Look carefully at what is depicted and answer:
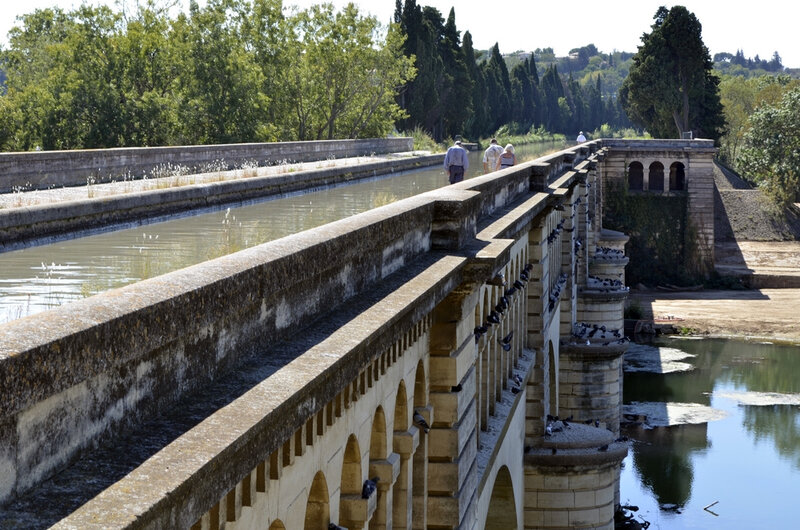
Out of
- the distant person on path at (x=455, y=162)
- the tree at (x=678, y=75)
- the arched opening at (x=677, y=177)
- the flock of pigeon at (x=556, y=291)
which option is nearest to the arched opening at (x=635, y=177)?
the arched opening at (x=677, y=177)

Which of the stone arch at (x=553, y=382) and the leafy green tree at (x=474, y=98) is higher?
the leafy green tree at (x=474, y=98)

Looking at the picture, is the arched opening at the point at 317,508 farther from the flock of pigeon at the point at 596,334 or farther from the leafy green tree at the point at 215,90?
the leafy green tree at the point at 215,90

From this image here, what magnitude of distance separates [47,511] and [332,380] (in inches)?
83.0

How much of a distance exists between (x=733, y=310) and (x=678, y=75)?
25023 millimetres

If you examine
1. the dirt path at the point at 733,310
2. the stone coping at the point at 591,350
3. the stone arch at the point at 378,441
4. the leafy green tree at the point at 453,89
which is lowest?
the dirt path at the point at 733,310

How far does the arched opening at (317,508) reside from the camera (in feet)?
18.0

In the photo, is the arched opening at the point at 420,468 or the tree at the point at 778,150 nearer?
the arched opening at the point at 420,468

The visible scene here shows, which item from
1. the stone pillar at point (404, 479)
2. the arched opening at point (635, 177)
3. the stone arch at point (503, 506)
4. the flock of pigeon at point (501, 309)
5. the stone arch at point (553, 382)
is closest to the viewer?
the stone pillar at point (404, 479)

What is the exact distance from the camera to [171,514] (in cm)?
315

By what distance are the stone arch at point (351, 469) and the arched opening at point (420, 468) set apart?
2.22 meters

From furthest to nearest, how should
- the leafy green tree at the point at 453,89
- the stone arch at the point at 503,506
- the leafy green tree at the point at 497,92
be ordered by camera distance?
1. the leafy green tree at the point at 497,92
2. the leafy green tree at the point at 453,89
3. the stone arch at the point at 503,506

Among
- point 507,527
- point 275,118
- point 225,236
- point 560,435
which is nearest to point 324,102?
point 275,118

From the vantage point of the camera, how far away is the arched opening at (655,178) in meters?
73.1

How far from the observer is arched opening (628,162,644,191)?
244 ft
